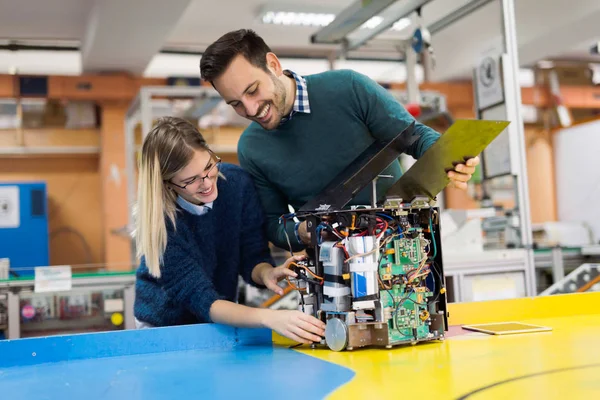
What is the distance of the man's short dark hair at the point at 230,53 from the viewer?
169 centimetres

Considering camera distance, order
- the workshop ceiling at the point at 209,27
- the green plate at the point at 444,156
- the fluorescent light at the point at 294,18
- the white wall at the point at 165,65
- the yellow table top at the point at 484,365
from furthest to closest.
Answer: the white wall at the point at 165,65 < the fluorescent light at the point at 294,18 < the workshop ceiling at the point at 209,27 < the green plate at the point at 444,156 < the yellow table top at the point at 484,365

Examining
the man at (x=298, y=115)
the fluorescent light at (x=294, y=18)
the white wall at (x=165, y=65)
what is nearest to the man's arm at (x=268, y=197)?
the man at (x=298, y=115)

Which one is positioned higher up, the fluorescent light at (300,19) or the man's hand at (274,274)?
the fluorescent light at (300,19)

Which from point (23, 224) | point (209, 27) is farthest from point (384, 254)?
point (209, 27)

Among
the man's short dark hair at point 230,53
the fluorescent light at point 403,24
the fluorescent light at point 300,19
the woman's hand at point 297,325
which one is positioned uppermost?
the fluorescent light at point 300,19

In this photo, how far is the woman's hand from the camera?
1.47 metres

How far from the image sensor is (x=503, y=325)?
166 cm

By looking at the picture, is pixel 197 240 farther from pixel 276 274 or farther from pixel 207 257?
pixel 276 274

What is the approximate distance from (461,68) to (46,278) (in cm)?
676

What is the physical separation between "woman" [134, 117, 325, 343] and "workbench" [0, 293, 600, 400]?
0.08 meters

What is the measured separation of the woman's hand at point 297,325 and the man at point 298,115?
0.84 ft

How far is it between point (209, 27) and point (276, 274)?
5861 mm

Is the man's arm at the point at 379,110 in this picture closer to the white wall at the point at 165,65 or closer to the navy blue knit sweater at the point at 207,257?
the navy blue knit sweater at the point at 207,257

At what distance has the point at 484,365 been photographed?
1.18m
